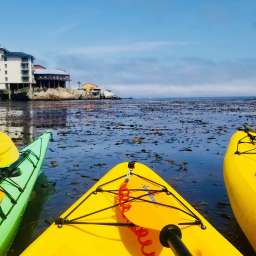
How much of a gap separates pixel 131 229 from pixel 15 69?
348 feet

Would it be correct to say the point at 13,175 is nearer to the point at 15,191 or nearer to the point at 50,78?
the point at 15,191

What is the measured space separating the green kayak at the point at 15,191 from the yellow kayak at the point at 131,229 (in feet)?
4.24

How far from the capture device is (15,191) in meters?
8.10

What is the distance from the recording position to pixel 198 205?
31.3 ft

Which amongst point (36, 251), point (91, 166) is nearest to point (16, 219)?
point (36, 251)

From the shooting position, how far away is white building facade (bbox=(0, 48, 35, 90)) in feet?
342

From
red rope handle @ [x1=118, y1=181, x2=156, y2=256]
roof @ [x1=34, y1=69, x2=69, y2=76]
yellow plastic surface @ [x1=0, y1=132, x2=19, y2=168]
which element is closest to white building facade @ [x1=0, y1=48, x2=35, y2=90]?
roof @ [x1=34, y1=69, x2=69, y2=76]

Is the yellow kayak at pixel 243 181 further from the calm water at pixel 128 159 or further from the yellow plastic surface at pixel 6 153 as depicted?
the yellow plastic surface at pixel 6 153

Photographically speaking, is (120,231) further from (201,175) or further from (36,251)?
(201,175)

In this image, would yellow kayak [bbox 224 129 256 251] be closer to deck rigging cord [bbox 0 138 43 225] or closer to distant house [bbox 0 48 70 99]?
deck rigging cord [bbox 0 138 43 225]

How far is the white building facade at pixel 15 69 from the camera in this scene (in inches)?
4102

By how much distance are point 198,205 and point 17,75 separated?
4018 inches

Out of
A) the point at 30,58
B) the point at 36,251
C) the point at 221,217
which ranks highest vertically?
the point at 30,58

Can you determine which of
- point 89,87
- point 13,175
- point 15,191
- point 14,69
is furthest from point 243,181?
point 89,87
